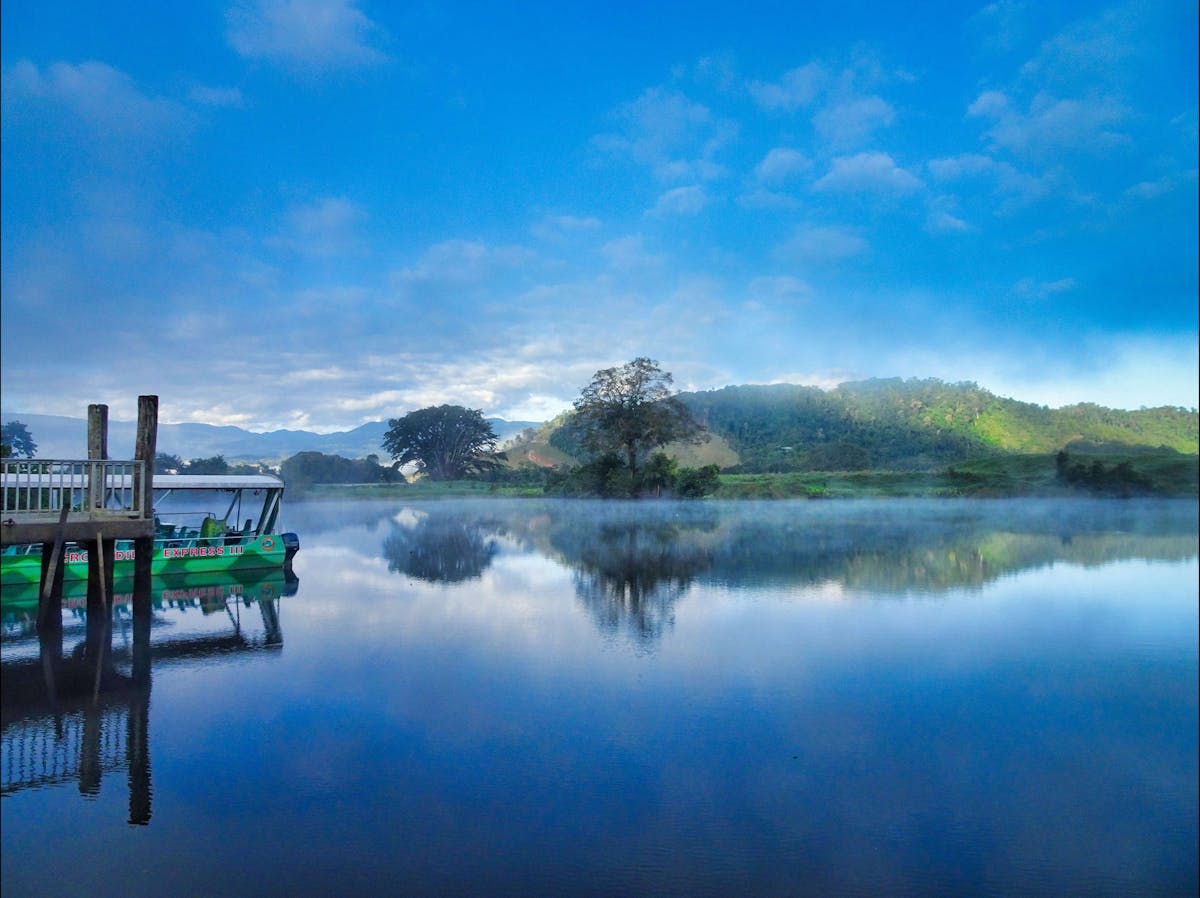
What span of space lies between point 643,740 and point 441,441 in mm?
55267

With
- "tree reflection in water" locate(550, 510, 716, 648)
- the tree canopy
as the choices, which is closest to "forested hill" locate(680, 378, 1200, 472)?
"tree reflection in water" locate(550, 510, 716, 648)

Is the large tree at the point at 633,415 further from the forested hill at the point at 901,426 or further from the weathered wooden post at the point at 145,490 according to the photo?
the weathered wooden post at the point at 145,490

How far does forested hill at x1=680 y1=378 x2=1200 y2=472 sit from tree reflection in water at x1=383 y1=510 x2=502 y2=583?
13.0m

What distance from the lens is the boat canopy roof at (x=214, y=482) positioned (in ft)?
48.9

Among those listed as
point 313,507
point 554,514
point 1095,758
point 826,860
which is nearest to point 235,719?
point 826,860

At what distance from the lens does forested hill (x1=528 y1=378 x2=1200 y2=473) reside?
10.4 m

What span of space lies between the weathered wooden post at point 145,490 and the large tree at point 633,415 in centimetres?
3069

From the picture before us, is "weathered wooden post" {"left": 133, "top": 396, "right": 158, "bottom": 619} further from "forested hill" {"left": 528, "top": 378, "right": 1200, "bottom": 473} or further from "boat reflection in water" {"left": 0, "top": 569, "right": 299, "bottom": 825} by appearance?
"forested hill" {"left": 528, "top": 378, "right": 1200, "bottom": 473}

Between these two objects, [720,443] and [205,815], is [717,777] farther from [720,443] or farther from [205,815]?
[720,443]

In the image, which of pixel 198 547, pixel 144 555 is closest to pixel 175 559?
pixel 198 547

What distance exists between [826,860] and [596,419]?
36.8 m

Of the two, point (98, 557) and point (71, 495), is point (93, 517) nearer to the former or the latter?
point (71, 495)

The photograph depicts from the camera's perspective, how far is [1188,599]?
972 centimetres

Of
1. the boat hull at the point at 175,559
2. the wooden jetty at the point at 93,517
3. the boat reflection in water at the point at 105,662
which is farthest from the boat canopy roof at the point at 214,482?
the wooden jetty at the point at 93,517
